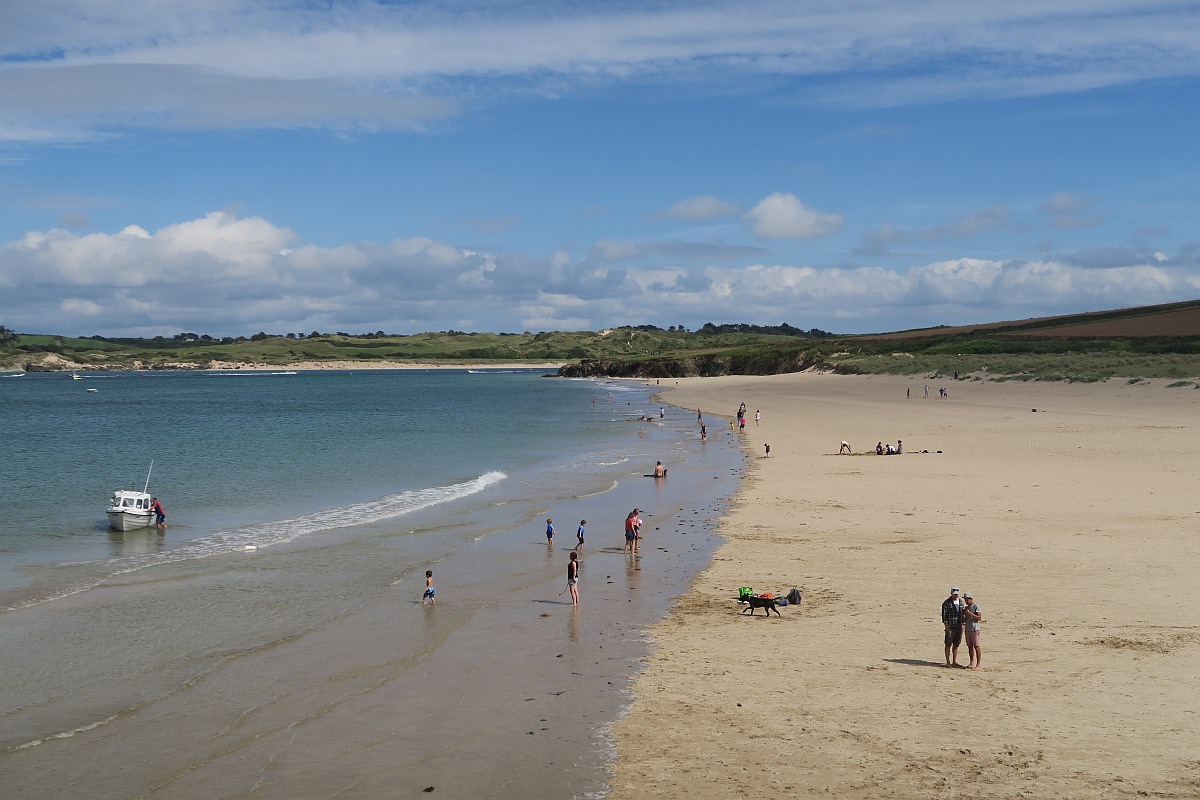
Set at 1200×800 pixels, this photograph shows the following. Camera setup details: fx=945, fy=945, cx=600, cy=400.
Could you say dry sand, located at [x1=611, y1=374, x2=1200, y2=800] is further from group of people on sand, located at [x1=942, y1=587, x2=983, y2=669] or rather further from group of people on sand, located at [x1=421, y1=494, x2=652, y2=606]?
group of people on sand, located at [x1=421, y1=494, x2=652, y2=606]

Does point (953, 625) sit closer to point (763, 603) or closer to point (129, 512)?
point (763, 603)

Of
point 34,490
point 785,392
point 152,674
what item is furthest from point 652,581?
point 785,392

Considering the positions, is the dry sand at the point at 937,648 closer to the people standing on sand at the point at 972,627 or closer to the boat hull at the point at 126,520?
the people standing on sand at the point at 972,627

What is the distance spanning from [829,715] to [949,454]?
33.4 meters

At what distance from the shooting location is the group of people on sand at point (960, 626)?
15.2 m

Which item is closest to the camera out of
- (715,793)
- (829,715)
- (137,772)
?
(715,793)

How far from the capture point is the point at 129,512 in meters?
31.2

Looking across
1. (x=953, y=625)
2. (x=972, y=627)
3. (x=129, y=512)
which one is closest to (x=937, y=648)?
(x=953, y=625)

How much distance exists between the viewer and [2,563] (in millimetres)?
25922

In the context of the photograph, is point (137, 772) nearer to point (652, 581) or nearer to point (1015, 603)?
point (652, 581)

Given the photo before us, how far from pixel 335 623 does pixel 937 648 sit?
1193cm

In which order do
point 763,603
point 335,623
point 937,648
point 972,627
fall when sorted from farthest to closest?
1. point 335,623
2. point 763,603
3. point 937,648
4. point 972,627

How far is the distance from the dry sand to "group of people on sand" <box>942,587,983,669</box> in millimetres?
348

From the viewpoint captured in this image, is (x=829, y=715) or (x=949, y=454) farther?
(x=949, y=454)
